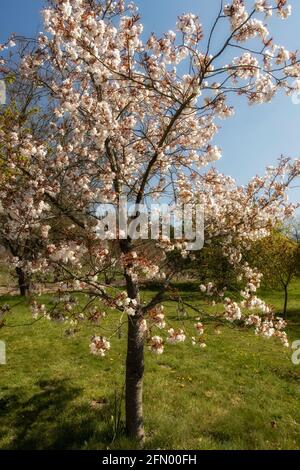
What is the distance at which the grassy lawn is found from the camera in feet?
26.3

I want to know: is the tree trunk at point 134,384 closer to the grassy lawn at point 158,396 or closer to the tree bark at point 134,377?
the tree bark at point 134,377

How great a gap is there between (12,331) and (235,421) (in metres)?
10.5

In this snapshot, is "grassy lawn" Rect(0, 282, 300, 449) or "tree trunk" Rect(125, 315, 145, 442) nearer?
"tree trunk" Rect(125, 315, 145, 442)

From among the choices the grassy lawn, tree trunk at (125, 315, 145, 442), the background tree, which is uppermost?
the background tree

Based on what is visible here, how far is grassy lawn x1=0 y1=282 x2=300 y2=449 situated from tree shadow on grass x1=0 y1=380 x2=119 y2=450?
0.02 meters

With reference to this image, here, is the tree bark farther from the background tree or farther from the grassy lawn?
the background tree

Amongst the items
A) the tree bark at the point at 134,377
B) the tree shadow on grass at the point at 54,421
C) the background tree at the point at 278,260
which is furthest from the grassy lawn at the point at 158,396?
the background tree at the point at 278,260

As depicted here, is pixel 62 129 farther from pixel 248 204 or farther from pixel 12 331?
pixel 12 331

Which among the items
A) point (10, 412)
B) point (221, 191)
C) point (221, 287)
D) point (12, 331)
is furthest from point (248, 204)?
point (12, 331)

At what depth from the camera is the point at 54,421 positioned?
8664 mm

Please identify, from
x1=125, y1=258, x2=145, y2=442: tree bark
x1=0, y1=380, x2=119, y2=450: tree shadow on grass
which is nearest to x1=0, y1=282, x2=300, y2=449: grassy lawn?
x1=0, y1=380, x2=119, y2=450: tree shadow on grass

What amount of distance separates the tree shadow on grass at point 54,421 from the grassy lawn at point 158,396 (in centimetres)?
2

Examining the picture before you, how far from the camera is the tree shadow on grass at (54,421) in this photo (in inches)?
309

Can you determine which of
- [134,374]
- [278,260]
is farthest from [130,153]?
[278,260]
